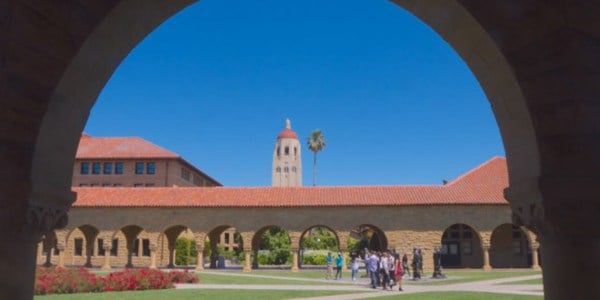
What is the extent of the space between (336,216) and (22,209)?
98.5ft

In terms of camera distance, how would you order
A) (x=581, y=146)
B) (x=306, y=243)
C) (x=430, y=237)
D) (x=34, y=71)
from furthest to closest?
(x=306, y=243) < (x=430, y=237) < (x=34, y=71) < (x=581, y=146)

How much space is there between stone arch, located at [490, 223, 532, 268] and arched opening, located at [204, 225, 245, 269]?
17.6 m

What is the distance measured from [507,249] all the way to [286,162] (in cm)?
9221

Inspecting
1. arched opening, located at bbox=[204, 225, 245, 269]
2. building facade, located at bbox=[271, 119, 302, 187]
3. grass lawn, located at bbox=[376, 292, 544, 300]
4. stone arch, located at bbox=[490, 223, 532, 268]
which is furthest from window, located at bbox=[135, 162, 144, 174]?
building facade, located at bbox=[271, 119, 302, 187]

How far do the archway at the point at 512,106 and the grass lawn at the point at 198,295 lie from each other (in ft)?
39.8

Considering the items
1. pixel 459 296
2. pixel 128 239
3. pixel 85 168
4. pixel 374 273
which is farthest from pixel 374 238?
pixel 85 168

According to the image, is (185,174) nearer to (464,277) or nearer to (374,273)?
(464,277)

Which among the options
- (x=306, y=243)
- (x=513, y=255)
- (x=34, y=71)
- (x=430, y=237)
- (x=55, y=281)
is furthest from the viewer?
(x=306, y=243)

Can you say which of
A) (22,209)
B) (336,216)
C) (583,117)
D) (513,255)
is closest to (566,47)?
(583,117)

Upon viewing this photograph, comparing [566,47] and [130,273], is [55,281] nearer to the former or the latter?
[130,273]

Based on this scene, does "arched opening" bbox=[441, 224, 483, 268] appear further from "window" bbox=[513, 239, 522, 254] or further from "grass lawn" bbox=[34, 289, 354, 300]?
"grass lawn" bbox=[34, 289, 354, 300]

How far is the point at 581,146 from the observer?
126 inches

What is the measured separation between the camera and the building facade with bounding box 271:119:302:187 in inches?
4975

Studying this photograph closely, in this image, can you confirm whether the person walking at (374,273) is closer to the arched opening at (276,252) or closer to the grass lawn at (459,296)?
the grass lawn at (459,296)
